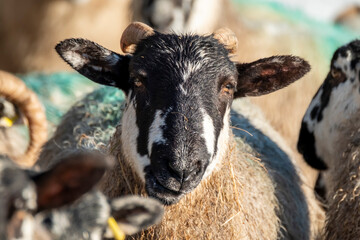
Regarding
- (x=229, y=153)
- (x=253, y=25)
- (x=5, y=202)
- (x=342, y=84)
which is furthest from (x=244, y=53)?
(x=5, y=202)

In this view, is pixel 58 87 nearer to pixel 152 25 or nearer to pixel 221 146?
pixel 152 25

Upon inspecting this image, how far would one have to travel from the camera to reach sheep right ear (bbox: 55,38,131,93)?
13.7 feet

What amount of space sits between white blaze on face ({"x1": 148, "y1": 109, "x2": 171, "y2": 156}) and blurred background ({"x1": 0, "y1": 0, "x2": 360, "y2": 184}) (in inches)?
166

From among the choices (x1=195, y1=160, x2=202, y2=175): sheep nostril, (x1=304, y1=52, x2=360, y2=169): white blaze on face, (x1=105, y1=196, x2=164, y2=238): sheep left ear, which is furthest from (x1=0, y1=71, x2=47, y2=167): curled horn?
(x1=105, y1=196, x2=164, y2=238): sheep left ear

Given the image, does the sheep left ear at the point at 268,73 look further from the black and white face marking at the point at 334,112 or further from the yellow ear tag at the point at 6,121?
the yellow ear tag at the point at 6,121

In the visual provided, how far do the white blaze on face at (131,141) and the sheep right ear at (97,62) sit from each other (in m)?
0.19

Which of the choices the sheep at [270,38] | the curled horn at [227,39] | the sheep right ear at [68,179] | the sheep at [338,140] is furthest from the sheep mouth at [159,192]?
the sheep at [270,38]

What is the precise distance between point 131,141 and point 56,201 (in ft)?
5.43

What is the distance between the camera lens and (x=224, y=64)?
13.4ft

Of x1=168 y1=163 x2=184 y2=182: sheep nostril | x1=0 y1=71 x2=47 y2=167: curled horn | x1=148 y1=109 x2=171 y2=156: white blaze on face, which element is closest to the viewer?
x1=168 y1=163 x2=184 y2=182: sheep nostril

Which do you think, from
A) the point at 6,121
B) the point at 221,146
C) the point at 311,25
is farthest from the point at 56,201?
the point at 311,25

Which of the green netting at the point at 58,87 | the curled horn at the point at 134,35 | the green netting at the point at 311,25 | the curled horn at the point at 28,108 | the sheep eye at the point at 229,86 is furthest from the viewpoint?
the green netting at the point at 311,25

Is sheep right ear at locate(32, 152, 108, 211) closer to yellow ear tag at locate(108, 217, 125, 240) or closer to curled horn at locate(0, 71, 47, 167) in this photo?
yellow ear tag at locate(108, 217, 125, 240)

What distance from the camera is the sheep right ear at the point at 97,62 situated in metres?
4.17
